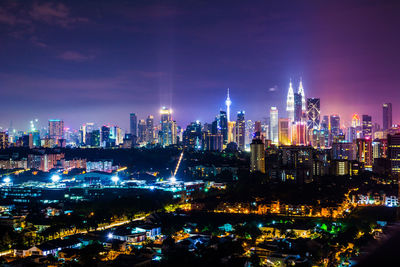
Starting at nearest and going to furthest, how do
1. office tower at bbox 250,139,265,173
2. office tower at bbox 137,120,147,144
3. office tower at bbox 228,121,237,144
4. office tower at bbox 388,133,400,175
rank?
1. office tower at bbox 250,139,265,173
2. office tower at bbox 388,133,400,175
3. office tower at bbox 228,121,237,144
4. office tower at bbox 137,120,147,144

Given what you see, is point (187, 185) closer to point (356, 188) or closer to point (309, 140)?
point (356, 188)

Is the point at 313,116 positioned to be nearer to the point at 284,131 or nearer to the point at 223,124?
the point at 284,131

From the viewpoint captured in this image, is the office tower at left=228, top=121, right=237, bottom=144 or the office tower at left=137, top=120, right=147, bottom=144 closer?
the office tower at left=228, top=121, right=237, bottom=144

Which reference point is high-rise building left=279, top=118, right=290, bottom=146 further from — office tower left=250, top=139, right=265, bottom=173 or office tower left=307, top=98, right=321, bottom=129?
office tower left=250, top=139, right=265, bottom=173

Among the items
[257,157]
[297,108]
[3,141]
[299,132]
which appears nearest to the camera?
[257,157]

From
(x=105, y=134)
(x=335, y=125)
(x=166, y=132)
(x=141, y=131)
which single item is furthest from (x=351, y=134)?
(x=105, y=134)

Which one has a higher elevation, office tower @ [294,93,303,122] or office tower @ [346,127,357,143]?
office tower @ [294,93,303,122]

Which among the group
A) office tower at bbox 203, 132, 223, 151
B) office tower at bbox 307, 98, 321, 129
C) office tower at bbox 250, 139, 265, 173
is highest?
office tower at bbox 307, 98, 321, 129

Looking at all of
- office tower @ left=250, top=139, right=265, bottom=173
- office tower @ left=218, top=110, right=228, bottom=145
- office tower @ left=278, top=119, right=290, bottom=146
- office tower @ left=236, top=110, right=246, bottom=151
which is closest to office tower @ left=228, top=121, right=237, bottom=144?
office tower @ left=236, top=110, right=246, bottom=151
